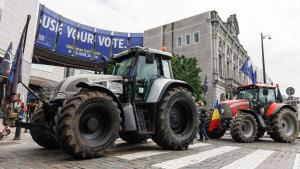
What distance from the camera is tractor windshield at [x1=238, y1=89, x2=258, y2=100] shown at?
497 inches

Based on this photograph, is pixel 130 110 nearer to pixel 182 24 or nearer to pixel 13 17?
pixel 13 17

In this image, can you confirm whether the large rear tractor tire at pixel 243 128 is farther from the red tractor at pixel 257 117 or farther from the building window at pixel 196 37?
the building window at pixel 196 37

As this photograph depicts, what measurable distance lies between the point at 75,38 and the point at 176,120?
1113 inches

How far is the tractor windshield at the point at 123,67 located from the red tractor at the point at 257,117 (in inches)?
213

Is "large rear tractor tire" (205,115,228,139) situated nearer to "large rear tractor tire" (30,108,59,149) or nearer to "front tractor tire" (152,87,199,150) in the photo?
"front tractor tire" (152,87,199,150)

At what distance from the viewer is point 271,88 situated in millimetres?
12984

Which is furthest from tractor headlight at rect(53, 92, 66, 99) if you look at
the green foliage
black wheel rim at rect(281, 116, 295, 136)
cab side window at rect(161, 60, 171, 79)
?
the green foliage

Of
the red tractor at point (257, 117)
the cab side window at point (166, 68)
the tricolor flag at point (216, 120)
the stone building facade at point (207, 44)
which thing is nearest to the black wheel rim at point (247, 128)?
the red tractor at point (257, 117)

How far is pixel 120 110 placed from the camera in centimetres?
627

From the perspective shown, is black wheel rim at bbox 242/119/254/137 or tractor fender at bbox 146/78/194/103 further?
black wheel rim at bbox 242/119/254/137

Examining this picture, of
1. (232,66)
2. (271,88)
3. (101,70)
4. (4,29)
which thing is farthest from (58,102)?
(232,66)

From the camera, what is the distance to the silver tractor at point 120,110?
538 cm

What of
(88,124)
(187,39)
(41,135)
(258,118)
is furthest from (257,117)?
(187,39)

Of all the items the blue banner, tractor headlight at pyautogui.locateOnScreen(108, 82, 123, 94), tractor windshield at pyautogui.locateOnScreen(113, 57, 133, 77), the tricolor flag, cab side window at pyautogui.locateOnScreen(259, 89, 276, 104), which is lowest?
the tricolor flag
